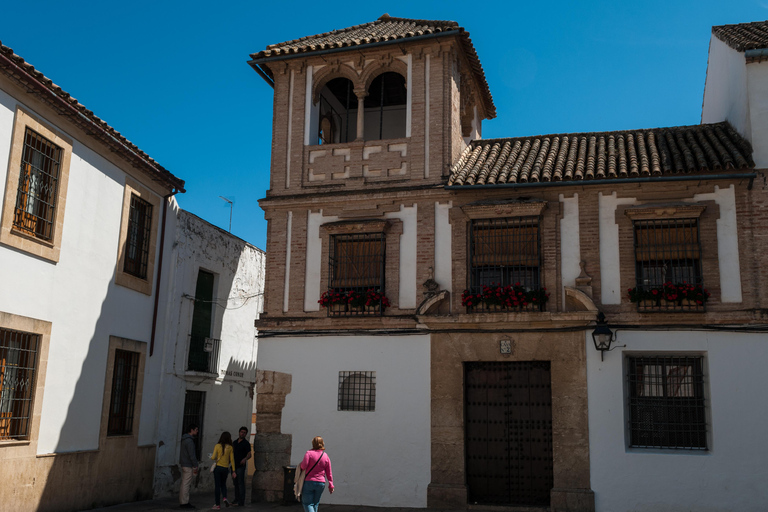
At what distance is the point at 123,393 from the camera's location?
44.4 ft

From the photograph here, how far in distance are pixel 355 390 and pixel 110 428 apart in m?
4.39

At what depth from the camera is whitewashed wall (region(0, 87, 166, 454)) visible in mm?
10812

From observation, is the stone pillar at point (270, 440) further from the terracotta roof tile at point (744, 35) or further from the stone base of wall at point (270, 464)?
the terracotta roof tile at point (744, 35)

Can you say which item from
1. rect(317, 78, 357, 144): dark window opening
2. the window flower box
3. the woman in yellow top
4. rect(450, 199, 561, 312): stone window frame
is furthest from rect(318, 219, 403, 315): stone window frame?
the woman in yellow top

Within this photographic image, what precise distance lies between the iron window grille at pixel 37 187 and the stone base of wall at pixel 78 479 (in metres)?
3.44

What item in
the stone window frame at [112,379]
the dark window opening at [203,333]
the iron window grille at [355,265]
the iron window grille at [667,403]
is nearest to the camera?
the iron window grille at [667,403]

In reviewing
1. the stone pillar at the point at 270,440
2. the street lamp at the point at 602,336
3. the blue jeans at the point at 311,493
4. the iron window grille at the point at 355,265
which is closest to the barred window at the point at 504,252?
the street lamp at the point at 602,336

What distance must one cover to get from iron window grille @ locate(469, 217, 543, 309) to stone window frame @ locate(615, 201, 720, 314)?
1.42 meters

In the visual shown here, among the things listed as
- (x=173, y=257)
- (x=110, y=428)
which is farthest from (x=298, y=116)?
(x=110, y=428)

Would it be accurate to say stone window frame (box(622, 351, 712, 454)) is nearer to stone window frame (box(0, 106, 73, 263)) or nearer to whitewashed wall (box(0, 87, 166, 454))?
whitewashed wall (box(0, 87, 166, 454))

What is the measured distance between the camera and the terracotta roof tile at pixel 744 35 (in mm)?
12539

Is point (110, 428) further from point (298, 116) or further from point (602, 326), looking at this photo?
point (602, 326)

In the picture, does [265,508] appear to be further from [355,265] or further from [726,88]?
[726,88]

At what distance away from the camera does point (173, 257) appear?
15.2 meters
